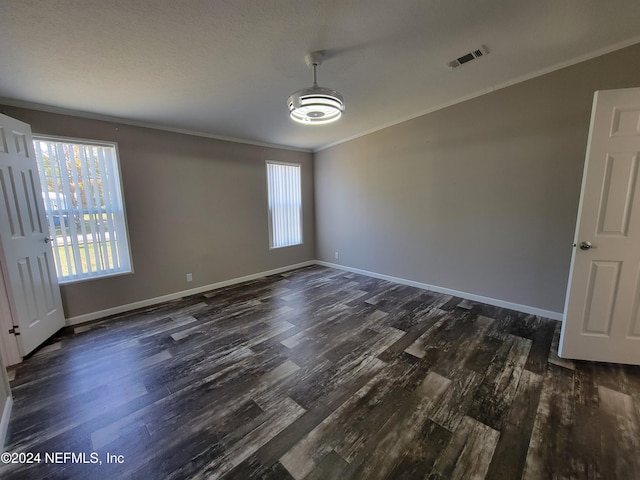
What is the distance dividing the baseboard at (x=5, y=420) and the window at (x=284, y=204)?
359cm

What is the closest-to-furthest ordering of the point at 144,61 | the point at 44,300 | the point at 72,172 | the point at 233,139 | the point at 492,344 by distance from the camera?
the point at 144,61 < the point at 492,344 < the point at 44,300 < the point at 72,172 < the point at 233,139

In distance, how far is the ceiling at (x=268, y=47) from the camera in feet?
5.36

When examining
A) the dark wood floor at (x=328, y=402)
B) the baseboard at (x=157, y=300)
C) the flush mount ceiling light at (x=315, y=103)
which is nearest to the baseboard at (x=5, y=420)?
the dark wood floor at (x=328, y=402)

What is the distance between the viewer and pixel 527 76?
2854mm

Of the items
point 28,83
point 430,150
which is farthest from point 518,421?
point 28,83

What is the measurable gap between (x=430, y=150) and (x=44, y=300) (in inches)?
198

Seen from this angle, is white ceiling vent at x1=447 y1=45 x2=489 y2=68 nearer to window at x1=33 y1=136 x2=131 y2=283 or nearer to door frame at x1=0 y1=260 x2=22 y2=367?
window at x1=33 y1=136 x2=131 y2=283

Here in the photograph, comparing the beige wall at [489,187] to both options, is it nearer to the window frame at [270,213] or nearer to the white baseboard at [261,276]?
the white baseboard at [261,276]

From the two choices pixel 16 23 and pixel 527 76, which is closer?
pixel 16 23

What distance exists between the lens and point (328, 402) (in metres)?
1.83

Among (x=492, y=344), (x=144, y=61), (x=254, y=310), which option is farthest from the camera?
(x=254, y=310)

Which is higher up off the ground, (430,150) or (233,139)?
(233,139)

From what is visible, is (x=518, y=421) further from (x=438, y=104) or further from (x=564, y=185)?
(x=438, y=104)

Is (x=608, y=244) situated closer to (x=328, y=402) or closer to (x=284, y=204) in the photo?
(x=328, y=402)
